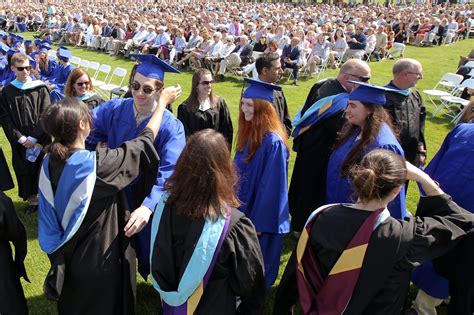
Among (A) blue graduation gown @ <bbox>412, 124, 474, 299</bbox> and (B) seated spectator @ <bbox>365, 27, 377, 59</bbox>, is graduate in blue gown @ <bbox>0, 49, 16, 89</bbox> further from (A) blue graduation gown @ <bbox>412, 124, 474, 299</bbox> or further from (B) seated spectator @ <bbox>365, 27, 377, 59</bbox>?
(B) seated spectator @ <bbox>365, 27, 377, 59</bbox>

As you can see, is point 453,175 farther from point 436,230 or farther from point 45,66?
point 45,66

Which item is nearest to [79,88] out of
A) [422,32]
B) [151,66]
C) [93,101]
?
[93,101]

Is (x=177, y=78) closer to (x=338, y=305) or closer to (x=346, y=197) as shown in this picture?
(x=346, y=197)

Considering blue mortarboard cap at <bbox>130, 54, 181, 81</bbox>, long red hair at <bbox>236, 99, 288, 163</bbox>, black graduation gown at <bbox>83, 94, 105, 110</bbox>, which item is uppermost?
blue mortarboard cap at <bbox>130, 54, 181, 81</bbox>

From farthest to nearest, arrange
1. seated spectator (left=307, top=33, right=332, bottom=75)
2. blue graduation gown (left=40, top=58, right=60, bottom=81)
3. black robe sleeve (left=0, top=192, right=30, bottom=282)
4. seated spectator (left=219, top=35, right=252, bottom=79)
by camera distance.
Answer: seated spectator (left=307, top=33, right=332, bottom=75) < seated spectator (left=219, top=35, right=252, bottom=79) < blue graduation gown (left=40, top=58, right=60, bottom=81) < black robe sleeve (left=0, top=192, right=30, bottom=282)

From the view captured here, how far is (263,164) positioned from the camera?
3143mm

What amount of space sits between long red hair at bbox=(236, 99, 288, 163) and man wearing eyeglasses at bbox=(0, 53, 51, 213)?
304 cm

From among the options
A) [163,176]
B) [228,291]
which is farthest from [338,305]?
[163,176]

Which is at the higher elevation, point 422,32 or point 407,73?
point 407,73

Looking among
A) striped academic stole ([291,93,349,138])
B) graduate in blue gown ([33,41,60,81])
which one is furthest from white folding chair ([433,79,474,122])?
graduate in blue gown ([33,41,60,81])

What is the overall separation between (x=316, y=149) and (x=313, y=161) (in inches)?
6.0

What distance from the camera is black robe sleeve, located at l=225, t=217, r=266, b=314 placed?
85.2 inches

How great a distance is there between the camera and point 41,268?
4.11 metres

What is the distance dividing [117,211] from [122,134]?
0.74 meters
